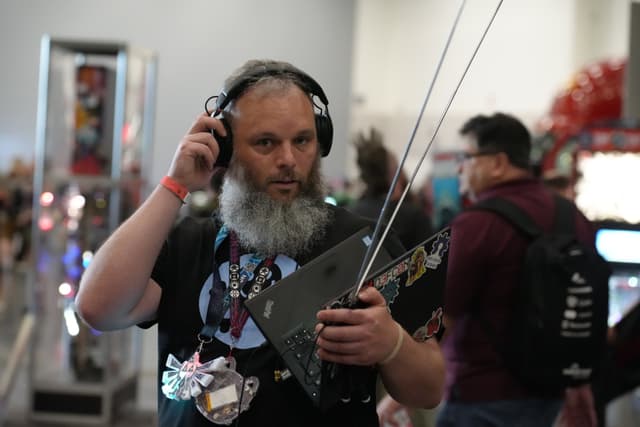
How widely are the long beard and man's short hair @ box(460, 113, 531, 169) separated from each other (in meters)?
1.40

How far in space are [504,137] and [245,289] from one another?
1618mm

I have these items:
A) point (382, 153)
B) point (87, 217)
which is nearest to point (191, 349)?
point (382, 153)

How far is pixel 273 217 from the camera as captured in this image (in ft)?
5.37

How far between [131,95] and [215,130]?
3.81 meters

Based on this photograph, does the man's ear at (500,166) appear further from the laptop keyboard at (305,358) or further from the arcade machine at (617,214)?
the laptop keyboard at (305,358)

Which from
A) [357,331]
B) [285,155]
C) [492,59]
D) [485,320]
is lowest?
[485,320]

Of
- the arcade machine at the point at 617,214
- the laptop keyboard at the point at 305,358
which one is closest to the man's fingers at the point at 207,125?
the laptop keyboard at the point at 305,358

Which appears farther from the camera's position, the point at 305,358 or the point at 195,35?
the point at 195,35

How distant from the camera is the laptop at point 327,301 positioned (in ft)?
4.60

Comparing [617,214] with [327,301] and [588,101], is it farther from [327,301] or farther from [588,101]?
[588,101]

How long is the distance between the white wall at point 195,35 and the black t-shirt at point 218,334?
1929mm

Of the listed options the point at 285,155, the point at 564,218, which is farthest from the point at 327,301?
the point at 564,218

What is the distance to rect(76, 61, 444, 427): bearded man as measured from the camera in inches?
59.6

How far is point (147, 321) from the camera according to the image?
1671 millimetres
